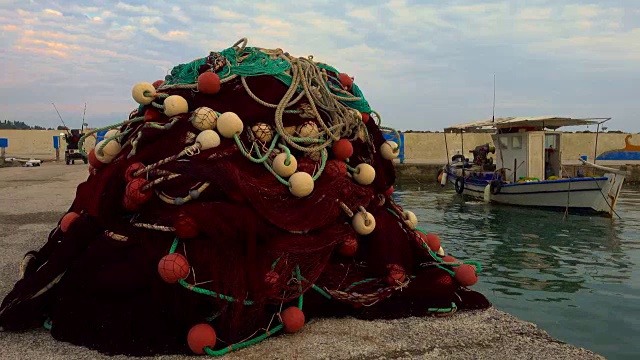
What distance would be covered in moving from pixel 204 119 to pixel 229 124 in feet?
0.57

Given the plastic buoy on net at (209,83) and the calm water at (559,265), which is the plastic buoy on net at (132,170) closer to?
the plastic buoy on net at (209,83)

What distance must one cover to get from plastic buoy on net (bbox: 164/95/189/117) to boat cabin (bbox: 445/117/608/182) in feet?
51.6

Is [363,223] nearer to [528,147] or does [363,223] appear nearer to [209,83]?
[209,83]

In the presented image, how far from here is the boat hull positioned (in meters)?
15.5

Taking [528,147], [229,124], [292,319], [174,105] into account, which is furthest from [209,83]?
[528,147]

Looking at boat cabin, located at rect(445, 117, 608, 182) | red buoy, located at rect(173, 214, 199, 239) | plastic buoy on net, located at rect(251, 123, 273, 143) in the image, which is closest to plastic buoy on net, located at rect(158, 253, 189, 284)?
red buoy, located at rect(173, 214, 199, 239)

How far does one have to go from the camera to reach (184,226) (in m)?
2.69

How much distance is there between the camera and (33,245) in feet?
17.2

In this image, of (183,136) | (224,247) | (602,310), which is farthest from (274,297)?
(602,310)

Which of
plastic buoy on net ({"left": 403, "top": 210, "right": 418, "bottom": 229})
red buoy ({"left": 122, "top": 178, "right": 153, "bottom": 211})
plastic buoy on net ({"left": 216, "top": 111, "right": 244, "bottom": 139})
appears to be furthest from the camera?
plastic buoy on net ({"left": 403, "top": 210, "right": 418, "bottom": 229})

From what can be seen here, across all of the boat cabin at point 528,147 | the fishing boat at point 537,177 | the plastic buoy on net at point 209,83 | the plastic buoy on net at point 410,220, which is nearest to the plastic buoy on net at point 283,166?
the plastic buoy on net at point 209,83

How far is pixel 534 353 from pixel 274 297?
138 cm

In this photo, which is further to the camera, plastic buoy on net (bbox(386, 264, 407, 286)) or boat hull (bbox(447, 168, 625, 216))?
boat hull (bbox(447, 168, 625, 216))

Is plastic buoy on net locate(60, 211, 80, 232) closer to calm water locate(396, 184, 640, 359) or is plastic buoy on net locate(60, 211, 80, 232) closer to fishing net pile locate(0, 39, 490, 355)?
fishing net pile locate(0, 39, 490, 355)
